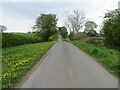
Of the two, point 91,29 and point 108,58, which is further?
point 91,29

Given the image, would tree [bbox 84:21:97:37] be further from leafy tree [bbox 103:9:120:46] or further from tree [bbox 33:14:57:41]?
leafy tree [bbox 103:9:120:46]

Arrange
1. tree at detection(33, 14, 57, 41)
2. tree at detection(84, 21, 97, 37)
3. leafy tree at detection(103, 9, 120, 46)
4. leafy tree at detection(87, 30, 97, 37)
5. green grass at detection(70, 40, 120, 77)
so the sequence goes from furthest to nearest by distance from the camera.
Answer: tree at detection(84, 21, 97, 37), leafy tree at detection(87, 30, 97, 37), tree at detection(33, 14, 57, 41), leafy tree at detection(103, 9, 120, 46), green grass at detection(70, 40, 120, 77)

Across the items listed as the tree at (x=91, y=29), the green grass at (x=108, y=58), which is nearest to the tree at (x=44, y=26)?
the tree at (x=91, y=29)

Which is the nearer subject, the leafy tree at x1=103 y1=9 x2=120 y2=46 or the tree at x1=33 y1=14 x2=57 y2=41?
the leafy tree at x1=103 y1=9 x2=120 y2=46

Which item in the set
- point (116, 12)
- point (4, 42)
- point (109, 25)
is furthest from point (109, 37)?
point (4, 42)

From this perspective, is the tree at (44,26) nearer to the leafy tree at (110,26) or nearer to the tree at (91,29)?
the tree at (91,29)

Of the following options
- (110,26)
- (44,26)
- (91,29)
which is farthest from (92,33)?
(110,26)

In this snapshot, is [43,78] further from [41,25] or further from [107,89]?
[41,25]

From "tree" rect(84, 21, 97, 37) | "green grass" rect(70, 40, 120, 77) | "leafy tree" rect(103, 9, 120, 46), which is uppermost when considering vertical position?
"tree" rect(84, 21, 97, 37)

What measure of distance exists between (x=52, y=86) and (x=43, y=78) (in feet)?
3.20

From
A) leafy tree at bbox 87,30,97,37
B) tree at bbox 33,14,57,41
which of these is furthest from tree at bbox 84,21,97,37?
tree at bbox 33,14,57,41

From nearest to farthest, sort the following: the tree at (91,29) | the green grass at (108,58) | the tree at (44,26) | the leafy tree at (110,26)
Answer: the green grass at (108,58) < the leafy tree at (110,26) < the tree at (44,26) < the tree at (91,29)

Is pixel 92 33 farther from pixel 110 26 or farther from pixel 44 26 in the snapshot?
pixel 110 26

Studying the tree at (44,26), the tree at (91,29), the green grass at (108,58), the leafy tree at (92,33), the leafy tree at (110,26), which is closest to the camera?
the green grass at (108,58)
